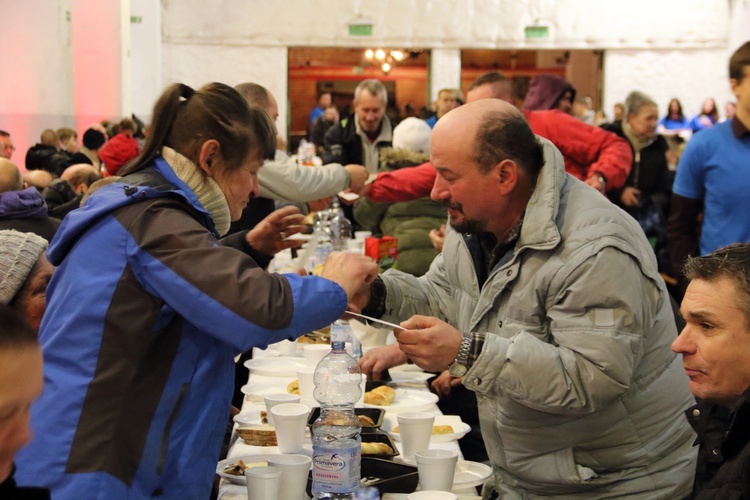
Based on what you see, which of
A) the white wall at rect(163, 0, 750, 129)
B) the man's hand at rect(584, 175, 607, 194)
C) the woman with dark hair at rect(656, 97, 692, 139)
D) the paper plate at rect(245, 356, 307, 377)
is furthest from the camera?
the white wall at rect(163, 0, 750, 129)

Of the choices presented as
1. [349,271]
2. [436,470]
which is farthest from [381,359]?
[349,271]

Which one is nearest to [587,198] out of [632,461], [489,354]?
[489,354]

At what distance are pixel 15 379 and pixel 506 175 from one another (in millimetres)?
1567

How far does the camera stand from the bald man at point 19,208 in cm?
380

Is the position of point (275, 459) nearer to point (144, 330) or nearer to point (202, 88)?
point (144, 330)

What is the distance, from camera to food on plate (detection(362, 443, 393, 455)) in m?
2.41

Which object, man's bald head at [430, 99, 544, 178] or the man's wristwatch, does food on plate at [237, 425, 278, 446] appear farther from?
man's bald head at [430, 99, 544, 178]

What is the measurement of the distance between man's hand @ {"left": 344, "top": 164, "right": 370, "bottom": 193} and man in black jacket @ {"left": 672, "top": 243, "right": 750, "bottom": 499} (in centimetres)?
298

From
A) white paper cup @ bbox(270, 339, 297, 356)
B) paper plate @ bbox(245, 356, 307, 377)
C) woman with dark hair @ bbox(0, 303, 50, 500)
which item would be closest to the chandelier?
white paper cup @ bbox(270, 339, 297, 356)

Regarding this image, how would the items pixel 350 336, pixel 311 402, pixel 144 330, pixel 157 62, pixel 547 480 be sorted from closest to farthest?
pixel 144 330 → pixel 547 480 → pixel 311 402 → pixel 350 336 → pixel 157 62

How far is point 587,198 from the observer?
2.42m

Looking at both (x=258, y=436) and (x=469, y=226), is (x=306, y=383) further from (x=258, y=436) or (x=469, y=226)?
(x=469, y=226)

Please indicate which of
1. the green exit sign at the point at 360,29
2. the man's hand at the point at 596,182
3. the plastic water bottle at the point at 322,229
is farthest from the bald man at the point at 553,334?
the green exit sign at the point at 360,29

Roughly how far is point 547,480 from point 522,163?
0.84 m
